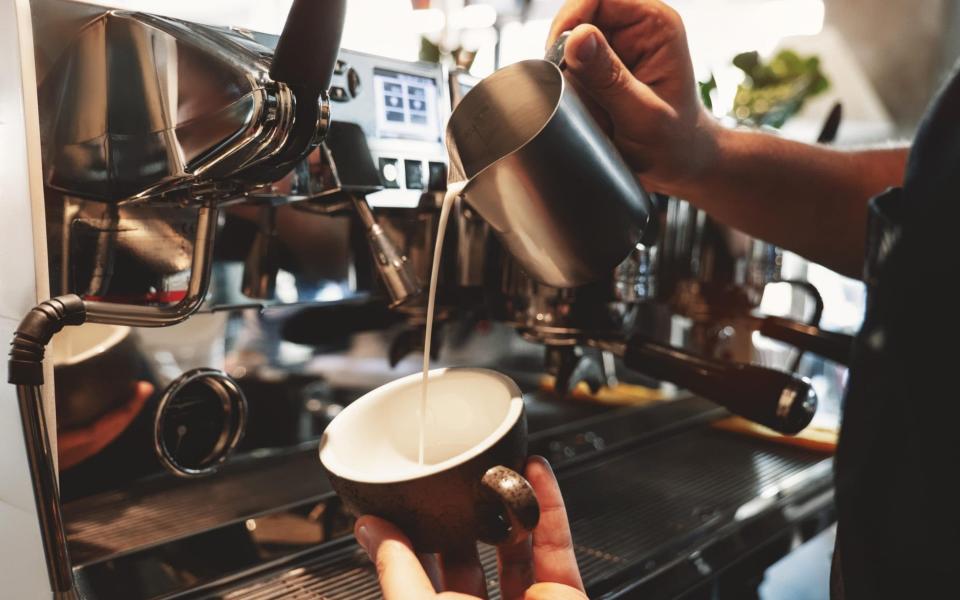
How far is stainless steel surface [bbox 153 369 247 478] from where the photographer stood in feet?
1.86

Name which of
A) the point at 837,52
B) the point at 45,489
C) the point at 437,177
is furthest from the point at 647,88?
the point at 837,52

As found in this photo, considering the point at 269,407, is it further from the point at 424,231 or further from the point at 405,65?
the point at 405,65

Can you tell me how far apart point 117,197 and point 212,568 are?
0.28 metres

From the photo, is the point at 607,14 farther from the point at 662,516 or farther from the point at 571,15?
the point at 662,516

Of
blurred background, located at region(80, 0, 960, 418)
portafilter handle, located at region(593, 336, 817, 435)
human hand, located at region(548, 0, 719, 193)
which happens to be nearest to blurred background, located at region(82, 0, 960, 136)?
blurred background, located at region(80, 0, 960, 418)

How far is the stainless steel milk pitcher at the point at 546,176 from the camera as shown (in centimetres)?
43

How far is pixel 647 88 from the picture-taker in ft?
1.94

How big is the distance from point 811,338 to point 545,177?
45 cm

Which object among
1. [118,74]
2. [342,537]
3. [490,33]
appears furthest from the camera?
[490,33]

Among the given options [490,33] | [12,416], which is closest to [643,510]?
[12,416]

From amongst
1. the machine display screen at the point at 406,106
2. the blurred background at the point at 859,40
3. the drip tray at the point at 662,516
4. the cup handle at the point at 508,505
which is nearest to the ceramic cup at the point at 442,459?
the cup handle at the point at 508,505

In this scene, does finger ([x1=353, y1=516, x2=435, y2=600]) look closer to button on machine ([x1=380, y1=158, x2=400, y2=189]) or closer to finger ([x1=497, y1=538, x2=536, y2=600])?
finger ([x1=497, y1=538, x2=536, y2=600])

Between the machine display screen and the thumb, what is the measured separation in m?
0.14

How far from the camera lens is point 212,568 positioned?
20.6 inches
